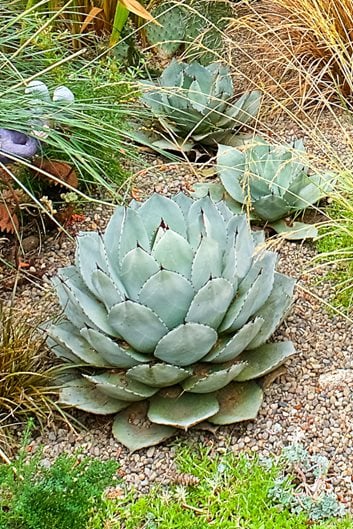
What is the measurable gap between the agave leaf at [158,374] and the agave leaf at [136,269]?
208 mm

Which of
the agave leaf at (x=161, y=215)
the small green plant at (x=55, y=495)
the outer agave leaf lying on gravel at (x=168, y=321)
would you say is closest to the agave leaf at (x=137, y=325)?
the outer agave leaf lying on gravel at (x=168, y=321)

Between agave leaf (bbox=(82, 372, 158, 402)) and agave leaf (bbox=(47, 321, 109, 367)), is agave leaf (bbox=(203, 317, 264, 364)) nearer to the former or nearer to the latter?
agave leaf (bbox=(82, 372, 158, 402))

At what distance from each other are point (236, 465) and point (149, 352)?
0.36 meters

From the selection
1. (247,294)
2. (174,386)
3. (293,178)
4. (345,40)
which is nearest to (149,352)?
(174,386)

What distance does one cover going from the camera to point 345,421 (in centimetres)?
215

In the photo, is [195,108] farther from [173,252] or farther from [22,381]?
[22,381]

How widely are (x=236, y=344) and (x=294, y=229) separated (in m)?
0.86

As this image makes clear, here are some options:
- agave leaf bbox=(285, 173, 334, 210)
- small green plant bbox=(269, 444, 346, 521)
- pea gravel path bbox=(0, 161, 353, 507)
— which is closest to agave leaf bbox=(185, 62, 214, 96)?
agave leaf bbox=(285, 173, 334, 210)

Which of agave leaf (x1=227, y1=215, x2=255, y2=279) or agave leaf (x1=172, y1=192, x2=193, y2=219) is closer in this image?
agave leaf (x1=227, y1=215, x2=255, y2=279)

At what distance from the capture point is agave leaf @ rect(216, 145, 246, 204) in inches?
114

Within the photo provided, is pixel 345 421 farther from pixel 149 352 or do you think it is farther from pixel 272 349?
pixel 149 352

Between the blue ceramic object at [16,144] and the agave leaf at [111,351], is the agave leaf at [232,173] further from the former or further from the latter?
the agave leaf at [111,351]

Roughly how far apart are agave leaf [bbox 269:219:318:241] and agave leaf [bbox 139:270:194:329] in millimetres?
787

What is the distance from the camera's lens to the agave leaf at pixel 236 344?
6.77 ft
